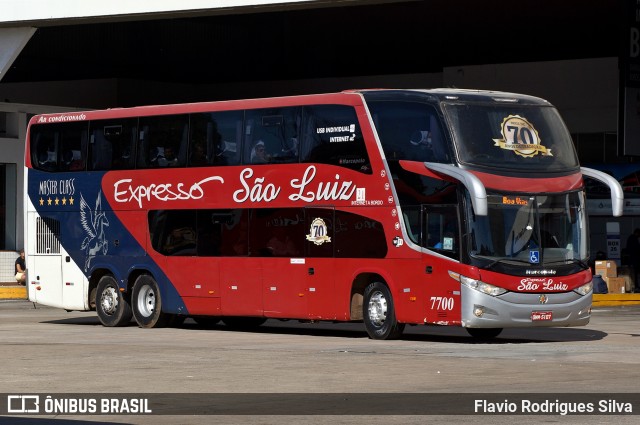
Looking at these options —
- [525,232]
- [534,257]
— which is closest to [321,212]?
[525,232]

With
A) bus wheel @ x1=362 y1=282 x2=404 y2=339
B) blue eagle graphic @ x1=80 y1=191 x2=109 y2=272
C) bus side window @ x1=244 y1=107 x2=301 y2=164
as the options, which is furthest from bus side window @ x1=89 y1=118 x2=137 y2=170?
bus wheel @ x1=362 y1=282 x2=404 y2=339

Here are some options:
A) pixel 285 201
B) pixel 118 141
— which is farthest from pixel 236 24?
pixel 285 201

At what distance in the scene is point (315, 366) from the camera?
17703 mm

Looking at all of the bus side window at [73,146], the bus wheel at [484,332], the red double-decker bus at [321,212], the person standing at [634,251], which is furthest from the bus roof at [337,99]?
the person standing at [634,251]

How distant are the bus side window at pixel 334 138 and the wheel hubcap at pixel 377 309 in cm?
205

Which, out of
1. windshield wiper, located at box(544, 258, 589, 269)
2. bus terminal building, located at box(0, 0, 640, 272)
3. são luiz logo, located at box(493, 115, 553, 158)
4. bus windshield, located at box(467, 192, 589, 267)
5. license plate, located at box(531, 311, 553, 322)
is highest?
bus terminal building, located at box(0, 0, 640, 272)

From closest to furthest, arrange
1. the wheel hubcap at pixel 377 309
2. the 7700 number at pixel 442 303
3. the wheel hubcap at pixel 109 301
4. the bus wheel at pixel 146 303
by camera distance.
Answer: the 7700 number at pixel 442 303
the wheel hubcap at pixel 377 309
the bus wheel at pixel 146 303
the wheel hubcap at pixel 109 301

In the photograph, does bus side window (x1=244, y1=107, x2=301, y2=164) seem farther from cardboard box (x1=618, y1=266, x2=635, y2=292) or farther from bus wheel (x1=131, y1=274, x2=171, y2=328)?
cardboard box (x1=618, y1=266, x2=635, y2=292)

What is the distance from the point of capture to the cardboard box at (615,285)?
37719mm

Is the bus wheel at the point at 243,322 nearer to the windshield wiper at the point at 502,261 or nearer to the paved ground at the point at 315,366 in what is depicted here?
the paved ground at the point at 315,366

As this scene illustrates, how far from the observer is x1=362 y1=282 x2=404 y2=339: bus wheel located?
A: 914 inches

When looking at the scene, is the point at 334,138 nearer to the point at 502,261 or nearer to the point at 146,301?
the point at 502,261

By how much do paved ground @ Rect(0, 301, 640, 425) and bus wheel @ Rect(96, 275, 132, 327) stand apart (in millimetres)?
1029

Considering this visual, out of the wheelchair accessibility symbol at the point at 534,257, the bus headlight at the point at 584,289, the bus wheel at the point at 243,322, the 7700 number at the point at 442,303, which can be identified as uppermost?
the wheelchair accessibility symbol at the point at 534,257
